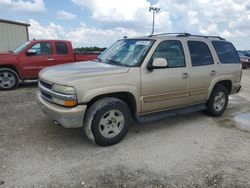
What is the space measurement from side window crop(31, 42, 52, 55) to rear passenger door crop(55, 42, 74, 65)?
31 cm

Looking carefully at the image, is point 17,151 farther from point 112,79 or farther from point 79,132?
point 112,79

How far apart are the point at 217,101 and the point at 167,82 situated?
2024mm

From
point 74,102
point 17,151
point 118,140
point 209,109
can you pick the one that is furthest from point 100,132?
point 209,109

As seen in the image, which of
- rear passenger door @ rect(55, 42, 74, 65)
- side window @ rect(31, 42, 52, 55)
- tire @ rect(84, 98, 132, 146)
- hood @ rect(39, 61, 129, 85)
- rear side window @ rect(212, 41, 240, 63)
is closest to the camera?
hood @ rect(39, 61, 129, 85)

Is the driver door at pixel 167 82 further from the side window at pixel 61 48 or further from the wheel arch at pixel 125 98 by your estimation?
the side window at pixel 61 48

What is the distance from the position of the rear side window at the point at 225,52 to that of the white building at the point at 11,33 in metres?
17.6

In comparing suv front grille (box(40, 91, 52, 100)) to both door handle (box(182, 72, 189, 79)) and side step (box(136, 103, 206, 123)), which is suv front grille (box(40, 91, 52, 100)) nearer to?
side step (box(136, 103, 206, 123))

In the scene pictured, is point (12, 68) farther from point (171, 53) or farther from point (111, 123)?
point (171, 53)

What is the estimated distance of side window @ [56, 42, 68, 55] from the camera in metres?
9.63

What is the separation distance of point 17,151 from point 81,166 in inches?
46.9

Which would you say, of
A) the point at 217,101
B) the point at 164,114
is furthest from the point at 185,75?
the point at 217,101

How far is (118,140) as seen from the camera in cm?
423

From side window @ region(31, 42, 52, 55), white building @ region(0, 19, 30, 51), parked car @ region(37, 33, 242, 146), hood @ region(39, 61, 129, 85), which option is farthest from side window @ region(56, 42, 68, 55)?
white building @ region(0, 19, 30, 51)

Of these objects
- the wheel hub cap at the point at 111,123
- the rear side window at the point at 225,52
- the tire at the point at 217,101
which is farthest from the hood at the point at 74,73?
the rear side window at the point at 225,52
